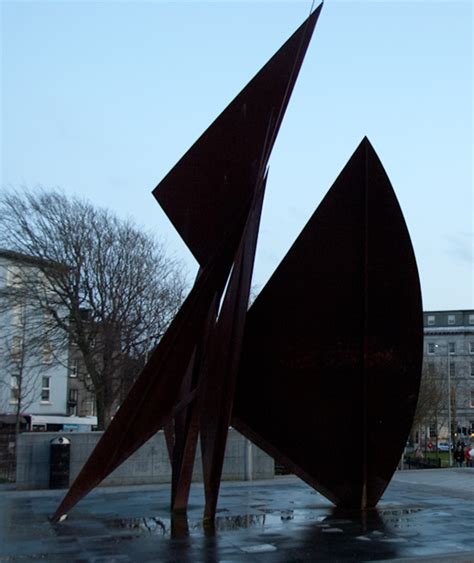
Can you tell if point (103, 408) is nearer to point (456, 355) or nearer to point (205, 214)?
point (205, 214)

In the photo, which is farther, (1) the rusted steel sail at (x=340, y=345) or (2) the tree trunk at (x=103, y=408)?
(2) the tree trunk at (x=103, y=408)

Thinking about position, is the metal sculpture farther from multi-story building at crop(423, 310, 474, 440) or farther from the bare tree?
multi-story building at crop(423, 310, 474, 440)

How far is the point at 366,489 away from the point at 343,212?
478 cm

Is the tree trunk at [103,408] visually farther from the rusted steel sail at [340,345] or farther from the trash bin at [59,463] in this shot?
the rusted steel sail at [340,345]

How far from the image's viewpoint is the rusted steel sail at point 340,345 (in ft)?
41.5

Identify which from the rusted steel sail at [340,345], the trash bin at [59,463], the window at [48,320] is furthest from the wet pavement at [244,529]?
the window at [48,320]

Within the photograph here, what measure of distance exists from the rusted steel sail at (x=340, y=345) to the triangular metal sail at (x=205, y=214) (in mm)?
1298

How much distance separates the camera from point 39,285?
27.9 m

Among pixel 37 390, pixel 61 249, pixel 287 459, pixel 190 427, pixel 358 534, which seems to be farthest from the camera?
pixel 37 390

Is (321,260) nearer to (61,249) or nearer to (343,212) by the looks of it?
(343,212)

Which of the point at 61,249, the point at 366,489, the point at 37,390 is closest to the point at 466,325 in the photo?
the point at 37,390

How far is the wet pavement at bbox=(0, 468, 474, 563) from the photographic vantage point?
9.12 meters

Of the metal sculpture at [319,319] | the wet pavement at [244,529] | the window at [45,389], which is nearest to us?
the wet pavement at [244,529]

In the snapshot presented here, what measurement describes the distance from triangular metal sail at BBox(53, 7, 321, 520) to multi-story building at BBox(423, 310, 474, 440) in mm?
55683
